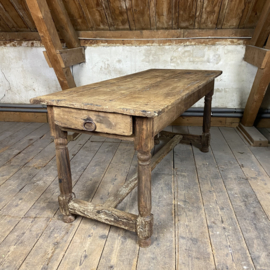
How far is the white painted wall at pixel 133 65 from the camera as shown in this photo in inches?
134

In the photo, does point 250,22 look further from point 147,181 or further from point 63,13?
point 147,181

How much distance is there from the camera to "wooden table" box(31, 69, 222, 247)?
1.34m

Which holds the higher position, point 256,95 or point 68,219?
point 256,95

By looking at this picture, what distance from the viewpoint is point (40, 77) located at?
3771mm

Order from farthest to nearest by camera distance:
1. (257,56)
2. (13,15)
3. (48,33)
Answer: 1. (13,15)
2. (257,56)
3. (48,33)

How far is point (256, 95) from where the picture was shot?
3.07 metres

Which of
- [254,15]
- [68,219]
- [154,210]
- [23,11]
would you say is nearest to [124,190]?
[154,210]

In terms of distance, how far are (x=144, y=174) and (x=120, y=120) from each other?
1.09 feet

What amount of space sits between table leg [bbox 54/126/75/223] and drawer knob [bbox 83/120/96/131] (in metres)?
0.22

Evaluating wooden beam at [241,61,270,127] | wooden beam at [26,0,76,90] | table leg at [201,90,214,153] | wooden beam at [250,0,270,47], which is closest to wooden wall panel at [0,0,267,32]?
wooden beam at [250,0,270,47]

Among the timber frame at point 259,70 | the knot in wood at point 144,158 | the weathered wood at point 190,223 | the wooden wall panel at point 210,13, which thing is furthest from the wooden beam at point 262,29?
the knot in wood at point 144,158

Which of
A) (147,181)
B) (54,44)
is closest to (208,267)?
(147,181)

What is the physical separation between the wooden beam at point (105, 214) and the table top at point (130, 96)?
64 centimetres

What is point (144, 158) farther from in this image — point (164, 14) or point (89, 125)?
point (164, 14)
